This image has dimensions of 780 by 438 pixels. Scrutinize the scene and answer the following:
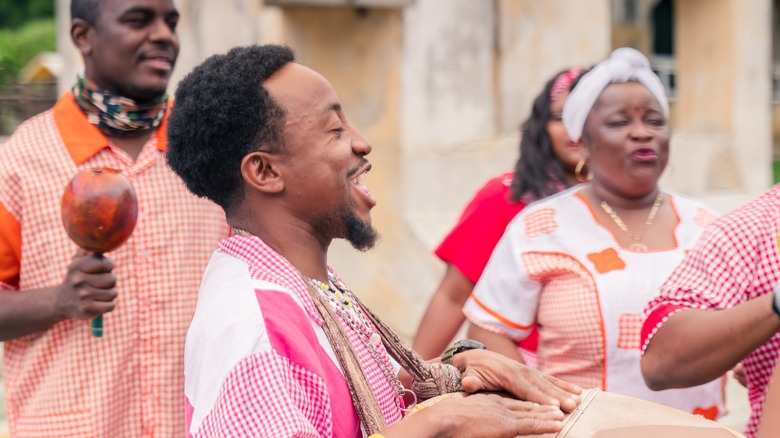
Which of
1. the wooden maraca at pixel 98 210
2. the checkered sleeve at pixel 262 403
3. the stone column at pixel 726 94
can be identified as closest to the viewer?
the checkered sleeve at pixel 262 403

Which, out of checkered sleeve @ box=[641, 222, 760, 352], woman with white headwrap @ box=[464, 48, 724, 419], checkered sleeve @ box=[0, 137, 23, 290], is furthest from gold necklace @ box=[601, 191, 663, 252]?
checkered sleeve @ box=[0, 137, 23, 290]

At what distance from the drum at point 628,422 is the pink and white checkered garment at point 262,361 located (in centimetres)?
23

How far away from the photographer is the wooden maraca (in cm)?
295

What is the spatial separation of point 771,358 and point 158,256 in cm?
162

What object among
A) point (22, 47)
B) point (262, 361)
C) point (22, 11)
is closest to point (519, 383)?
point (262, 361)

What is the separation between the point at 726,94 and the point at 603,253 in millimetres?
6994

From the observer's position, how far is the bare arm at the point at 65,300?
3.03 meters

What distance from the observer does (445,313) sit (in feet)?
14.6

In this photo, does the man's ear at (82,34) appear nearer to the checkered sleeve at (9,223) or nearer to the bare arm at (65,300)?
the checkered sleeve at (9,223)

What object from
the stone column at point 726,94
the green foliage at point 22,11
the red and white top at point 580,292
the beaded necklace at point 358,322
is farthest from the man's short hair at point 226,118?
the green foliage at point 22,11

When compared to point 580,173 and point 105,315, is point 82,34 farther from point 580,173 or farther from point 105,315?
point 580,173

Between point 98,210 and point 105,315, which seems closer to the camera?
point 98,210

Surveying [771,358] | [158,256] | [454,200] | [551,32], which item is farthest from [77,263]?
[551,32]

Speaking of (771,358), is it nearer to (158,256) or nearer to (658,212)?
(658,212)
